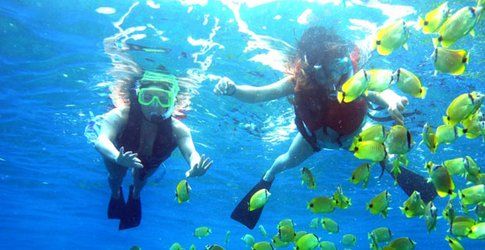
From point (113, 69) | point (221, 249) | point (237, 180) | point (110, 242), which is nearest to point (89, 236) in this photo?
point (110, 242)

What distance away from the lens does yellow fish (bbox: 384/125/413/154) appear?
5047mm

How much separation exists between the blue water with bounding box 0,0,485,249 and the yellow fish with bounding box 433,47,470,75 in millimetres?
5572

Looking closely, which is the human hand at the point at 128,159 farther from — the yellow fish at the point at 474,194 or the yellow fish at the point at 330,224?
the yellow fish at the point at 474,194

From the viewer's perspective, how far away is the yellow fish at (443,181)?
5.31m

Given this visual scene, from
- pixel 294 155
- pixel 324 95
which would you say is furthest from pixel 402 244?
pixel 294 155

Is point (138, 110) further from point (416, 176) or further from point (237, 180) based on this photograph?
point (237, 180)

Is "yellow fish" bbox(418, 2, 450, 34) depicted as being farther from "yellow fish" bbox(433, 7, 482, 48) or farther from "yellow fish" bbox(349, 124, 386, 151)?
"yellow fish" bbox(349, 124, 386, 151)

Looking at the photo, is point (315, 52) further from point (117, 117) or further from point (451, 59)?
point (117, 117)

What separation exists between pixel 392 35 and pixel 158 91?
26.0 ft

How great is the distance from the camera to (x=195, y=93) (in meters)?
15.0

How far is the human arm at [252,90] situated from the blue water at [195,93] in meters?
3.34

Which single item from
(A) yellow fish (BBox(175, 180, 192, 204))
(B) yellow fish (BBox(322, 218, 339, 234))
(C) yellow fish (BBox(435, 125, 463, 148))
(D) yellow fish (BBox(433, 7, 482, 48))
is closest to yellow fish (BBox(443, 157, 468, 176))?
Result: (C) yellow fish (BBox(435, 125, 463, 148))

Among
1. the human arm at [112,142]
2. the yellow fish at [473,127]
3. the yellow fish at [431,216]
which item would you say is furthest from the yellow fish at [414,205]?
the human arm at [112,142]

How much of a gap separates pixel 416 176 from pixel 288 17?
5.50 metres
